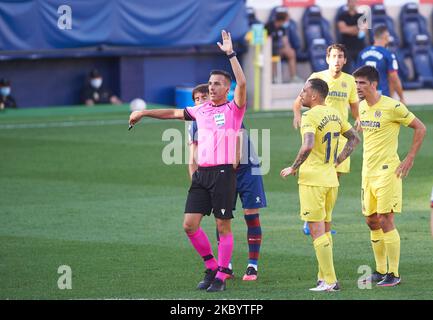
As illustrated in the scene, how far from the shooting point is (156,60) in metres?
28.5

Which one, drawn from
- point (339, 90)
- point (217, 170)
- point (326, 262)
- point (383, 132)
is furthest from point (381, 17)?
point (326, 262)

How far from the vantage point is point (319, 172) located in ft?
31.9

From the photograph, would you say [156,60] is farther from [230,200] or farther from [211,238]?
[230,200]

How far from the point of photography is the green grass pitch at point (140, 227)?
32.8 feet

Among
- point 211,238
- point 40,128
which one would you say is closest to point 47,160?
point 40,128

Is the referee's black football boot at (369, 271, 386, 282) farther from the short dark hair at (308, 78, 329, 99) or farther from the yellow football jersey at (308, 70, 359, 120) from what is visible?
the yellow football jersey at (308, 70, 359, 120)

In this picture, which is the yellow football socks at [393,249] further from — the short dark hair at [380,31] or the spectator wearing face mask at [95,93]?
the spectator wearing face mask at [95,93]

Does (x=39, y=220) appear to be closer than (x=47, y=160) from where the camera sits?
Yes

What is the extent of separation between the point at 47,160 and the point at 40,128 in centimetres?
463

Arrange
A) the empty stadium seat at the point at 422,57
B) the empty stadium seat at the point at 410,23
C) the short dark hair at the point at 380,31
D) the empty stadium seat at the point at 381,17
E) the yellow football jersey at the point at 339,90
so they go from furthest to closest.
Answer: the empty stadium seat at the point at 410,23, the empty stadium seat at the point at 381,17, the empty stadium seat at the point at 422,57, the short dark hair at the point at 380,31, the yellow football jersey at the point at 339,90

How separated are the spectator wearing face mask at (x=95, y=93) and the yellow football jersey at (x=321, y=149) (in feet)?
57.9

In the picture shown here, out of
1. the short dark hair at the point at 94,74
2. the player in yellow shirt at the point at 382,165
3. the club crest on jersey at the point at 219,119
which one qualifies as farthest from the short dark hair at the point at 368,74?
the short dark hair at the point at 94,74

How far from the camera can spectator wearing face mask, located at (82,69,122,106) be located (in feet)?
88.7

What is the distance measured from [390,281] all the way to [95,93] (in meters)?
18.2
